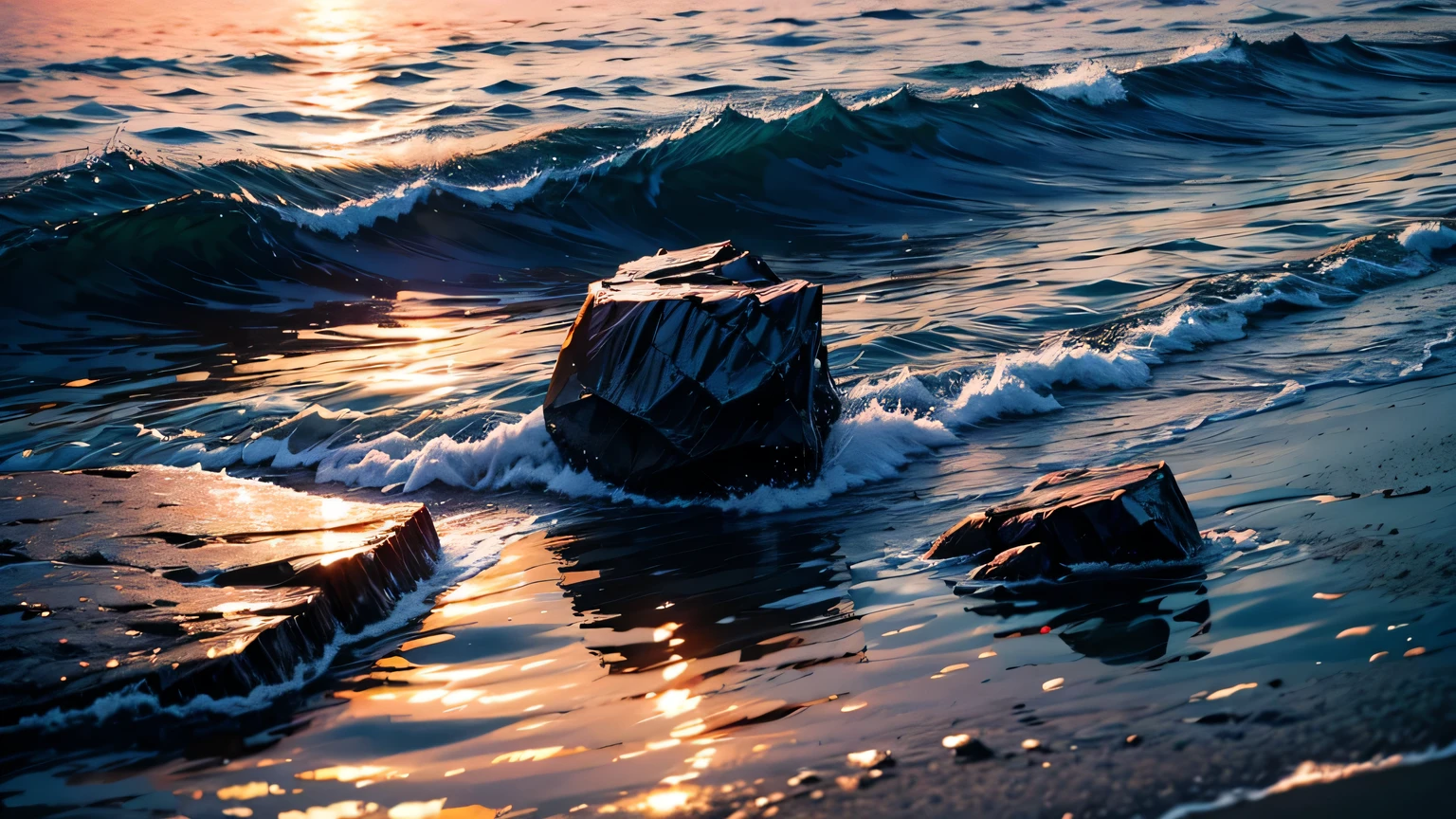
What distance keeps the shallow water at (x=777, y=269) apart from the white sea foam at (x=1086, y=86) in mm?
90

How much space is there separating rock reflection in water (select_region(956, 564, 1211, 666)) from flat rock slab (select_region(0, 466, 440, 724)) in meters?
2.12

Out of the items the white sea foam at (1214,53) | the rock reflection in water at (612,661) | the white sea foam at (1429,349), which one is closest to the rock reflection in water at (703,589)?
the rock reflection in water at (612,661)

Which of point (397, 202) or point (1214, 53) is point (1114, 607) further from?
point (1214, 53)

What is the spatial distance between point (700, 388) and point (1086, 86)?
15.3m

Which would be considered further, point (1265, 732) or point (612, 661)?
point (612, 661)

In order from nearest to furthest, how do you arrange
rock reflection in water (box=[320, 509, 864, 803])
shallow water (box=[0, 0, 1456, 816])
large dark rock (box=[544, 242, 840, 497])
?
rock reflection in water (box=[320, 509, 864, 803]) → shallow water (box=[0, 0, 1456, 816]) → large dark rock (box=[544, 242, 840, 497])

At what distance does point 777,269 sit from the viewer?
1156 centimetres

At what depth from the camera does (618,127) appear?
656 inches

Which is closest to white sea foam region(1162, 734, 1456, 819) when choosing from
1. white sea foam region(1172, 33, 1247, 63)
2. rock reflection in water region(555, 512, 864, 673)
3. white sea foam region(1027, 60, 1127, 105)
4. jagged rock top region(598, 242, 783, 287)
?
rock reflection in water region(555, 512, 864, 673)

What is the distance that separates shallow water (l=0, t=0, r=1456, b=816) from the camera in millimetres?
3033

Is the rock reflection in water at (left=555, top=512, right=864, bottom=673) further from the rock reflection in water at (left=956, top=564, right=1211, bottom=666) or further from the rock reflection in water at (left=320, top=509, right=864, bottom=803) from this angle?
the rock reflection in water at (left=956, top=564, right=1211, bottom=666)

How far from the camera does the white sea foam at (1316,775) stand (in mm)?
2244

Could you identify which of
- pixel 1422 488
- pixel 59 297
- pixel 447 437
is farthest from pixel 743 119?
pixel 1422 488

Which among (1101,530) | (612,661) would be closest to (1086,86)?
(1101,530)
